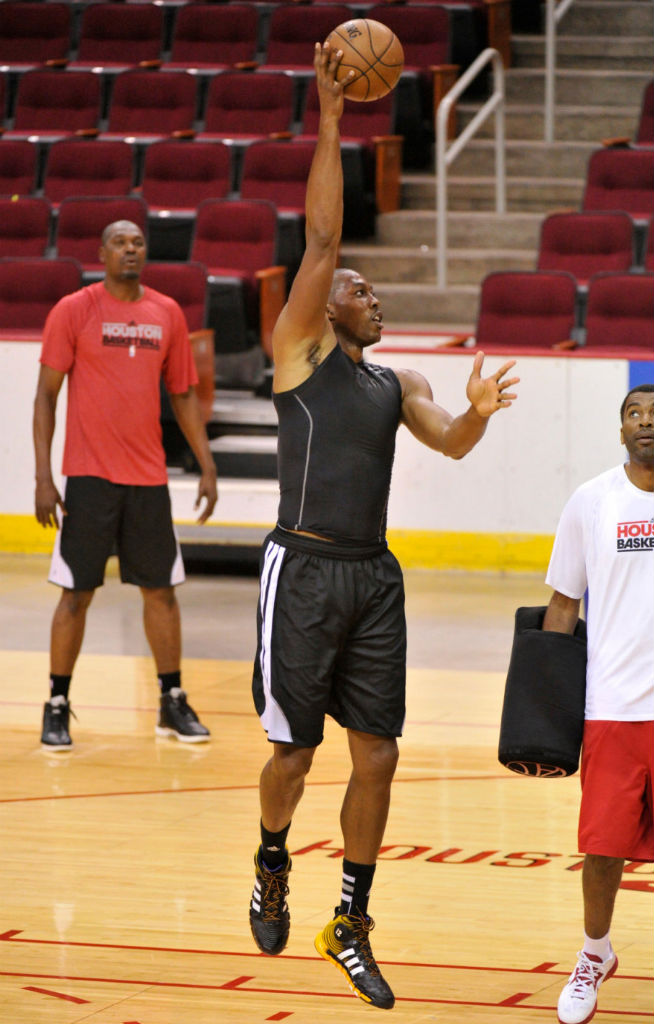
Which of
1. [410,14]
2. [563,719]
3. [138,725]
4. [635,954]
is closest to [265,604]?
[563,719]

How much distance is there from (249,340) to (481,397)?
7.85 metres

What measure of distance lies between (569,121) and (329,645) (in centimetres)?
1078

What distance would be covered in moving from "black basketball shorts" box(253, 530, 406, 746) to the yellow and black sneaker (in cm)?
45

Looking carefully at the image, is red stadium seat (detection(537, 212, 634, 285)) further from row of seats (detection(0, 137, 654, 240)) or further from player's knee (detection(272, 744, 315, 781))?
player's knee (detection(272, 744, 315, 781))

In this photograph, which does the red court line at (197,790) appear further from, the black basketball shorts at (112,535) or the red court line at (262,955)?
the red court line at (262,955)

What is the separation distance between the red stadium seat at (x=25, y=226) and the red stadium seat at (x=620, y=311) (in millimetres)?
4058

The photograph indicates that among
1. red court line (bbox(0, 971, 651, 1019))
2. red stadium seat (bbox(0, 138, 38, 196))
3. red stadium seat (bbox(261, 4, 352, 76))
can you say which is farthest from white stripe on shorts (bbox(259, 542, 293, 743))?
red stadium seat (bbox(261, 4, 352, 76))

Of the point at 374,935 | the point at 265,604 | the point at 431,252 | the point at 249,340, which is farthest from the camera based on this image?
the point at 431,252

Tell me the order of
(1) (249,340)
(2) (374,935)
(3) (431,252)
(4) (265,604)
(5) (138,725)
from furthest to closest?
(3) (431,252)
(1) (249,340)
(5) (138,725)
(2) (374,935)
(4) (265,604)

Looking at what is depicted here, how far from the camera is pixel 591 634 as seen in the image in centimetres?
405

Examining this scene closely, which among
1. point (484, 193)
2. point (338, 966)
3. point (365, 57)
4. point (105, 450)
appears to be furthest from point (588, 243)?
point (338, 966)

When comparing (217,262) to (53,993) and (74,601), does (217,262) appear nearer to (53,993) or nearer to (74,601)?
(74,601)

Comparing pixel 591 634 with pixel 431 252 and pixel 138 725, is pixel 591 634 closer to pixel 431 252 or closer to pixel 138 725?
pixel 138 725

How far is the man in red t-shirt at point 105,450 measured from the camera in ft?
21.7
